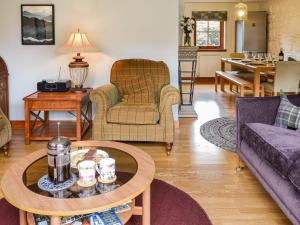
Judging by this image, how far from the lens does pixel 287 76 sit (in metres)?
5.05

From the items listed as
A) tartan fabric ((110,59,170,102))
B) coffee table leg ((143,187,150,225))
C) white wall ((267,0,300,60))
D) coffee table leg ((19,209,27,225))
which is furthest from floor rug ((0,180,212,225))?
white wall ((267,0,300,60))

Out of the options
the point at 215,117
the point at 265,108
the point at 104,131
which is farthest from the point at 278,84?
the point at 104,131

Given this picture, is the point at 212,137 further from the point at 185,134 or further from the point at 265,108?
the point at 265,108

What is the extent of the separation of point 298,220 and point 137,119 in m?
1.98

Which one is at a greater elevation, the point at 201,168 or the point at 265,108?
the point at 265,108

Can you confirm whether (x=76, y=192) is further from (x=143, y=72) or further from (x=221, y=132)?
(x=221, y=132)

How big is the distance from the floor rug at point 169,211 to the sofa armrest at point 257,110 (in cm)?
81

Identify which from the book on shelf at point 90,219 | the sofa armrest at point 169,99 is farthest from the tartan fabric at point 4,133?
the book on shelf at point 90,219

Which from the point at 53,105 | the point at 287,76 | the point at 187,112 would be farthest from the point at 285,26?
the point at 53,105

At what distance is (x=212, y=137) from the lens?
13.9ft

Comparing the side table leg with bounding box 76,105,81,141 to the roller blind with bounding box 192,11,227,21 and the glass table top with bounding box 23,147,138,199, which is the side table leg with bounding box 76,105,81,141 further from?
the roller blind with bounding box 192,11,227,21

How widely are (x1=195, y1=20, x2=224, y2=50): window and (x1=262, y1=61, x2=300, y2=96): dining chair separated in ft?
14.8

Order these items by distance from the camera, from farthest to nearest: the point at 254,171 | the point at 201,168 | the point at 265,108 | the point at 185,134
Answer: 1. the point at 185,134
2. the point at 201,168
3. the point at 265,108
4. the point at 254,171

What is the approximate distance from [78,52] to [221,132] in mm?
1984
